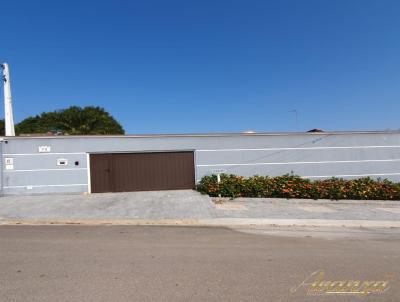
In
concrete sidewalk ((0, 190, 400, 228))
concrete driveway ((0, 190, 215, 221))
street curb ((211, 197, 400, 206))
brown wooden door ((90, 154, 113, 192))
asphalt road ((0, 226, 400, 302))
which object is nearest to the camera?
asphalt road ((0, 226, 400, 302))

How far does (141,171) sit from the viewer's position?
1642 cm

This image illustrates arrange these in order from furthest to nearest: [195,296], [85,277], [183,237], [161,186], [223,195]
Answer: [161,186], [223,195], [183,237], [85,277], [195,296]

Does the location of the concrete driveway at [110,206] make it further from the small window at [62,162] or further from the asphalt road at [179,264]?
the asphalt road at [179,264]

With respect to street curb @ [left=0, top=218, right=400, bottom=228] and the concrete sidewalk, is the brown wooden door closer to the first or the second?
the concrete sidewalk

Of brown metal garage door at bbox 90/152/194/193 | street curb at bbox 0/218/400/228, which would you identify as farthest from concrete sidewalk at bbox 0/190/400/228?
brown metal garage door at bbox 90/152/194/193

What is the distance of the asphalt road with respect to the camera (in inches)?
164

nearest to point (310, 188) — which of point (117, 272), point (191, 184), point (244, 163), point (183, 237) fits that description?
point (244, 163)

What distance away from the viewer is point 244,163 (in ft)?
56.3

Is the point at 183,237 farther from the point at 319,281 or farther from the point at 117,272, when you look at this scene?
the point at 319,281

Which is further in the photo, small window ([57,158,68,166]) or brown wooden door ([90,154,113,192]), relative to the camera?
brown wooden door ([90,154,113,192])

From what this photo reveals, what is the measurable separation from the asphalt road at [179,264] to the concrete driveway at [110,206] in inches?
83.1

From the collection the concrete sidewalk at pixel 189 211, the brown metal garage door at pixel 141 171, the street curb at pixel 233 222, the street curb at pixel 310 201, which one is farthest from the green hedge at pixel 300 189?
the street curb at pixel 233 222

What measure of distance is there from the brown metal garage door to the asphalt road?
7687mm

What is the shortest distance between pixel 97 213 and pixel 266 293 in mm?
7942
